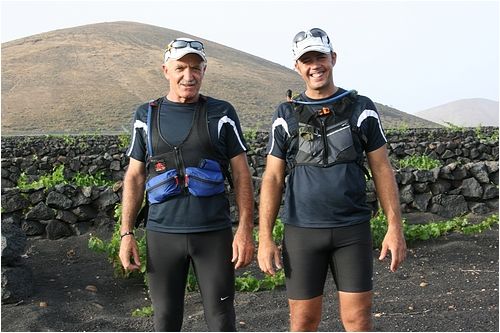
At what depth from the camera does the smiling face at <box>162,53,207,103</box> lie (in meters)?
3.36

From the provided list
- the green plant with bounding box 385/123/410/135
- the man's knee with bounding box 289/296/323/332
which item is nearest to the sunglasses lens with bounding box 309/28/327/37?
the man's knee with bounding box 289/296/323/332

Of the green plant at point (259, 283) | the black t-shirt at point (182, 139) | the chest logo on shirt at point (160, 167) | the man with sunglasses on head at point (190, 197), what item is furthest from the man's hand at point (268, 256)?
the green plant at point (259, 283)

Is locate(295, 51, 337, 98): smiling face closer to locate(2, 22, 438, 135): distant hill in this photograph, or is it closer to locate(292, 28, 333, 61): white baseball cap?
locate(292, 28, 333, 61): white baseball cap

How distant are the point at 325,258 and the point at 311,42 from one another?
42.3 inches

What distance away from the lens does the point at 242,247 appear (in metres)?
3.34

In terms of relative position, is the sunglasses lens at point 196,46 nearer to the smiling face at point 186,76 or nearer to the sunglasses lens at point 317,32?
the smiling face at point 186,76

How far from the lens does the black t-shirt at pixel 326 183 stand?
317 cm

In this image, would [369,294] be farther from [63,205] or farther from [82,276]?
[63,205]

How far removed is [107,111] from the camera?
228 feet

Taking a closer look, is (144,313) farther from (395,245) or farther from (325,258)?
(395,245)

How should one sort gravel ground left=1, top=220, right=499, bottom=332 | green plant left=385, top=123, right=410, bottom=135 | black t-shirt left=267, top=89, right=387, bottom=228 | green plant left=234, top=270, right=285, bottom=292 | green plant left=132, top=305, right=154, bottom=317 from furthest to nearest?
green plant left=385, top=123, right=410, bottom=135, green plant left=234, top=270, right=285, bottom=292, green plant left=132, top=305, right=154, bottom=317, gravel ground left=1, top=220, right=499, bottom=332, black t-shirt left=267, top=89, right=387, bottom=228

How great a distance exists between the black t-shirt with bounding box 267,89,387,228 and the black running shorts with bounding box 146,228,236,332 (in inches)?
16.2

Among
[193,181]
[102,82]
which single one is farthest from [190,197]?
[102,82]

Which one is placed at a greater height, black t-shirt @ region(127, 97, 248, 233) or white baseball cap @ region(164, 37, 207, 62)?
white baseball cap @ region(164, 37, 207, 62)
